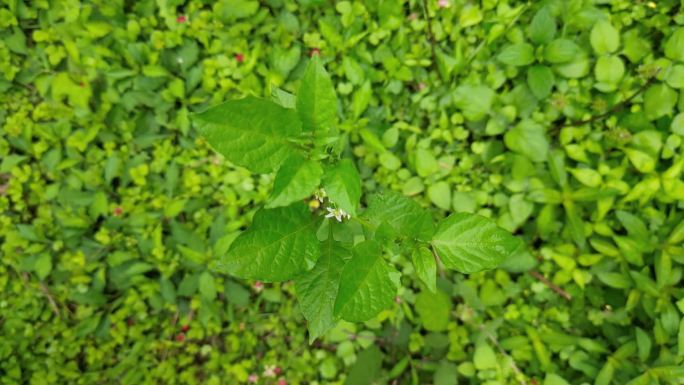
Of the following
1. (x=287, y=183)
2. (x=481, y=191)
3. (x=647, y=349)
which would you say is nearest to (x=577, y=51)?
(x=481, y=191)

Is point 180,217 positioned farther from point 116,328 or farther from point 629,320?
point 629,320

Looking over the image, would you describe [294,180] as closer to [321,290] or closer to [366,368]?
[321,290]

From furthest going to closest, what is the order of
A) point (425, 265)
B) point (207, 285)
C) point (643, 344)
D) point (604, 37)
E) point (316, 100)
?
point (207, 285), point (604, 37), point (643, 344), point (425, 265), point (316, 100)

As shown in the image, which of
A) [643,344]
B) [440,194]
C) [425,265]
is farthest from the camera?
[440,194]

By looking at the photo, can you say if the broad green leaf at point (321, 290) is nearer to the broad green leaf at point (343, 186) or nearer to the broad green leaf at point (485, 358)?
the broad green leaf at point (343, 186)

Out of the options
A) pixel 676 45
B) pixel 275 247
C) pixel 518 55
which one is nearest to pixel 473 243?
pixel 275 247

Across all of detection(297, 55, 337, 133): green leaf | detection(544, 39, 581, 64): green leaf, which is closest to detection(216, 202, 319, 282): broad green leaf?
detection(297, 55, 337, 133): green leaf

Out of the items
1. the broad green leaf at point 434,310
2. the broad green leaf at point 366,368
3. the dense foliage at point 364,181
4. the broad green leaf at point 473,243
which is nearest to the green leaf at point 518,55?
the dense foliage at point 364,181
